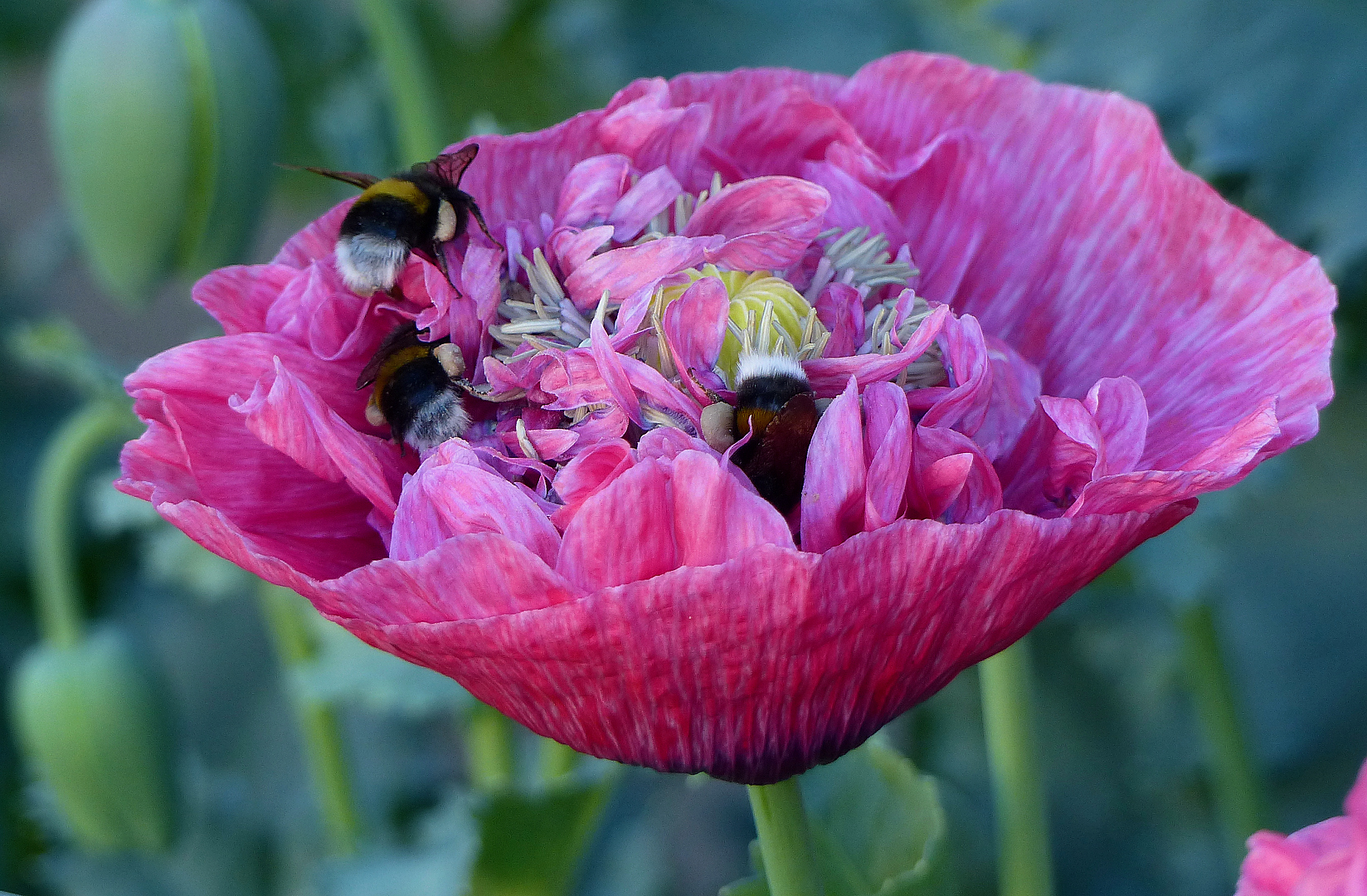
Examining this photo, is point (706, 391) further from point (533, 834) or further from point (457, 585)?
point (533, 834)

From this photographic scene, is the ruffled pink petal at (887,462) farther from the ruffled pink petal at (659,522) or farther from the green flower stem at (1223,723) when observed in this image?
the green flower stem at (1223,723)

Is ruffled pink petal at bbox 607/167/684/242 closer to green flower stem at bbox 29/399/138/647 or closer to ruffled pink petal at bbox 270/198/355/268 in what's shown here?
ruffled pink petal at bbox 270/198/355/268

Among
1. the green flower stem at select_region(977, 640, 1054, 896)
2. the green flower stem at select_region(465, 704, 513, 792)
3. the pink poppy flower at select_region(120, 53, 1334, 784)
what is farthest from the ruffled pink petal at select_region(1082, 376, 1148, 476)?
the green flower stem at select_region(465, 704, 513, 792)

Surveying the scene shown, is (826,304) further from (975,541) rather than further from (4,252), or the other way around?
(4,252)

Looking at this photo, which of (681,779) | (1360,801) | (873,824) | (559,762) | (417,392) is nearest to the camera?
(1360,801)

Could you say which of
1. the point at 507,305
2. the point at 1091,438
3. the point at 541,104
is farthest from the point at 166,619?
the point at 1091,438

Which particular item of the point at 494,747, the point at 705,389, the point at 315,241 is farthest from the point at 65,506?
the point at 705,389
